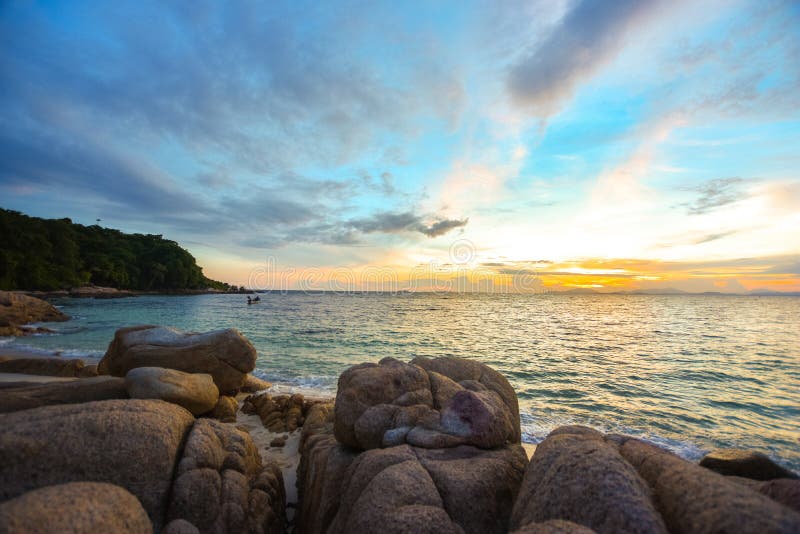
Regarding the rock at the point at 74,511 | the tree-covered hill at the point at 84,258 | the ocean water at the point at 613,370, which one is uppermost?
the tree-covered hill at the point at 84,258

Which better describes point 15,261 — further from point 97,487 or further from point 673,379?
point 673,379

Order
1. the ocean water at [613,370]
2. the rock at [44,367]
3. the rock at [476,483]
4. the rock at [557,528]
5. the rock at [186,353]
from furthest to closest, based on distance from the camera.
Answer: the rock at [44,367], the rock at [186,353], the ocean water at [613,370], the rock at [476,483], the rock at [557,528]

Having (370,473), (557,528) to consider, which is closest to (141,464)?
(370,473)

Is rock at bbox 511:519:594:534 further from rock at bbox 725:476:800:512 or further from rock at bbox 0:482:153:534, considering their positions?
rock at bbox 0:482:153:534

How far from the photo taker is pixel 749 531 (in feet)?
7.14

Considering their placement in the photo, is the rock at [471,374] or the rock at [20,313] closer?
the rock at [471,374]

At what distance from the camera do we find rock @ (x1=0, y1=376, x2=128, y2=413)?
6472 millimetres

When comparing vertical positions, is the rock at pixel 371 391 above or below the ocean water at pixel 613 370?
above

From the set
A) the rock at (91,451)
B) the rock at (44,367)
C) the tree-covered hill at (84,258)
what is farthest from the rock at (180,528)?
the tree-covered hill at (84,258)

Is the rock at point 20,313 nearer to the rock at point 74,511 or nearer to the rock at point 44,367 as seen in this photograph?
the rock at point 44,367

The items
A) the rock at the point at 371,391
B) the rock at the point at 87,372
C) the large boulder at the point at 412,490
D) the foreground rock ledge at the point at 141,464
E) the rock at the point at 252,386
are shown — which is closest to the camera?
the large boulder at the point at 412,490

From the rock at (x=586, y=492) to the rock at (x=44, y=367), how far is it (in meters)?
18.5

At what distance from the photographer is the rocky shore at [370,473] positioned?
2779mm

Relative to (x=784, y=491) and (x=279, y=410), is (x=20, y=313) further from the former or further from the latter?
(x=784, y=491)
